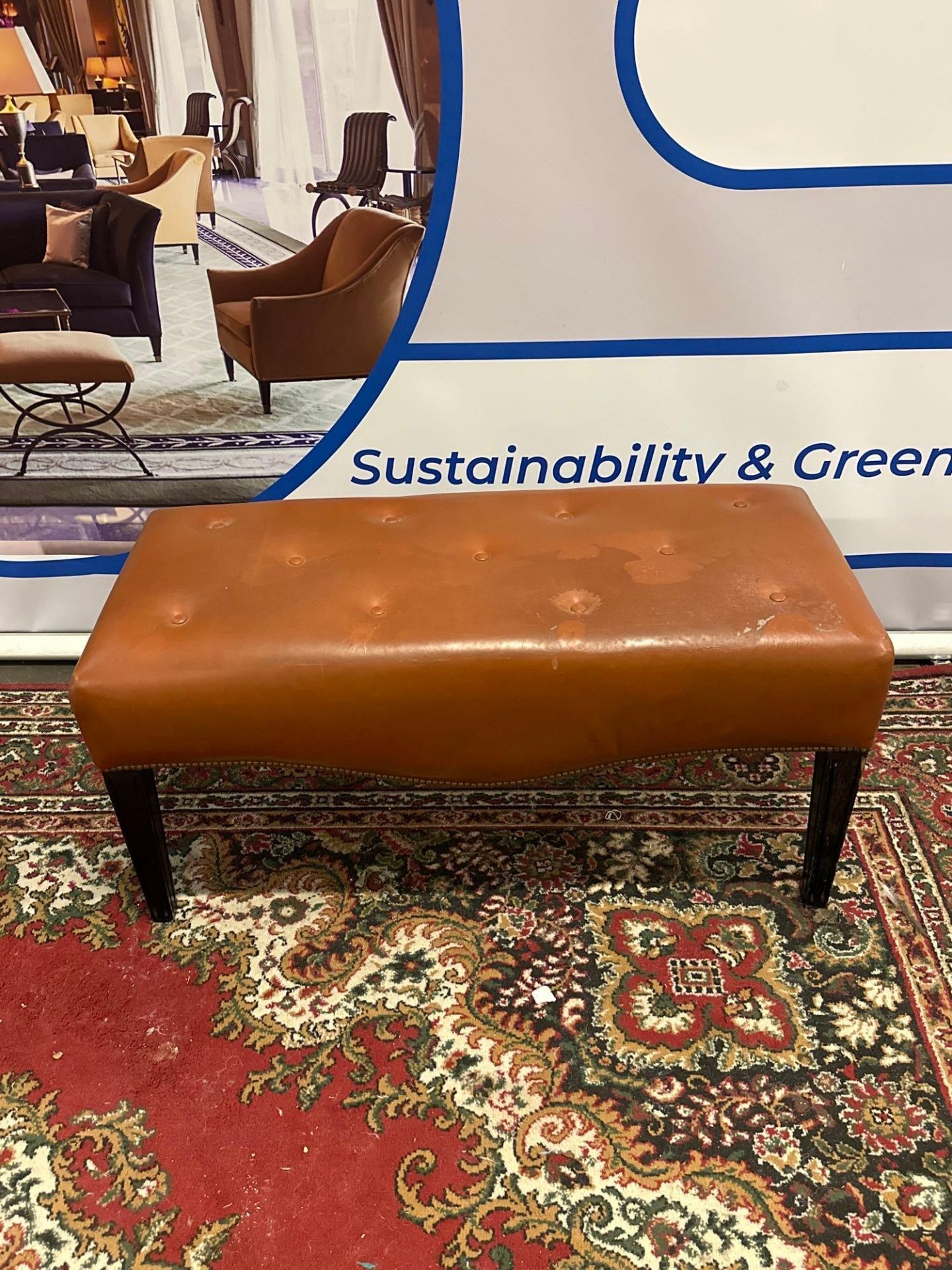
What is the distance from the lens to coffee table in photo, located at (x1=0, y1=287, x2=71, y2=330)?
2.04m

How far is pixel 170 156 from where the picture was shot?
1.91 m

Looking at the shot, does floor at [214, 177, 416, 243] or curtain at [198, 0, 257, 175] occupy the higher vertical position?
Result: curtain at [198, 0, 257, 175]

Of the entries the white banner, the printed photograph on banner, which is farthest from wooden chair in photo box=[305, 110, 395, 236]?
the white banner

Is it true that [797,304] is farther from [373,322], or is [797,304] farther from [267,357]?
[267,357]

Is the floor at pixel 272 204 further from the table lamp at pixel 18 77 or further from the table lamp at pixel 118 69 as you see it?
the table lamp at pixel 18 77

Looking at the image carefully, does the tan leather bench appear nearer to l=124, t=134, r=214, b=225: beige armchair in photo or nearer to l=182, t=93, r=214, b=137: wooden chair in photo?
l=124, t=134, r=214, b=225: beige armchair in photo

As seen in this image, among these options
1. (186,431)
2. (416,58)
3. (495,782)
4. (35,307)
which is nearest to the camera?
(495,782)

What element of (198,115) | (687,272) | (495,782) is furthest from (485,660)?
(198,115)

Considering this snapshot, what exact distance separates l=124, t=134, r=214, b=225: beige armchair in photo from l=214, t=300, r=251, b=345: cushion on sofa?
18 centimetres

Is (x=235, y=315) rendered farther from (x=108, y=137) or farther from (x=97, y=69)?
(x=97, y=69)

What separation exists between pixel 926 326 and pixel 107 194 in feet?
5.39

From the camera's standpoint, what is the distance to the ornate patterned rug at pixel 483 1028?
4.09 ft

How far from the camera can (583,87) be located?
5.56 feet

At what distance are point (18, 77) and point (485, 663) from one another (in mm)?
1477
